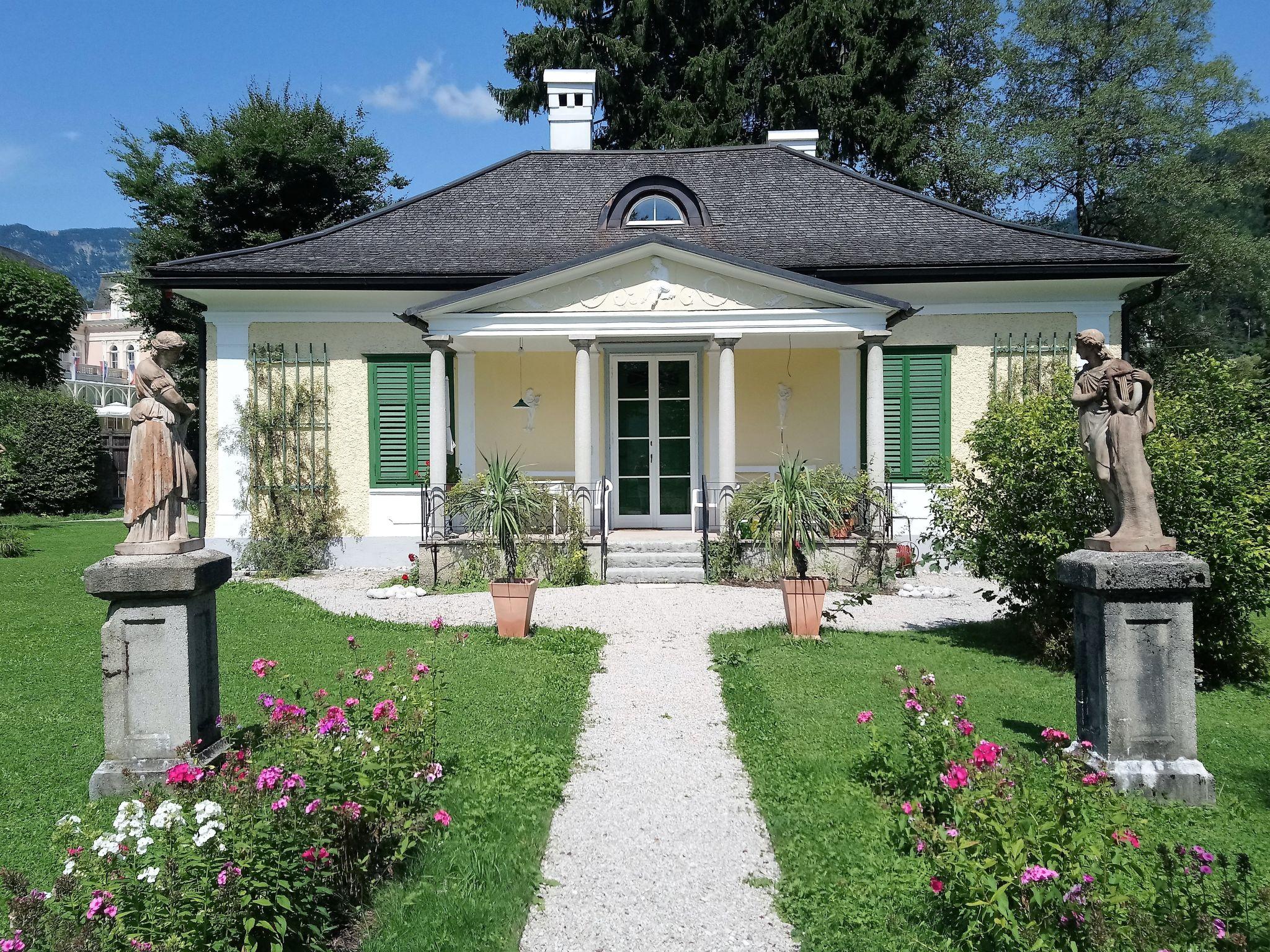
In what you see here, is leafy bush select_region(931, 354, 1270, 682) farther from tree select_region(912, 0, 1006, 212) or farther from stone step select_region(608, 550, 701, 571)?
tree select_region(912, 0, 1006, 212)

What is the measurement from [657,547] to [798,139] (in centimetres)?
1077

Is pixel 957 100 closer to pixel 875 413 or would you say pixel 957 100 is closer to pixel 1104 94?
pixel 1104 94

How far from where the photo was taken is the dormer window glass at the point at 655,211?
14.0 meters

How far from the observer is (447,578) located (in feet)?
36.2

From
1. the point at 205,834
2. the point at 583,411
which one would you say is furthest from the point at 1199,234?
the point at 205,834

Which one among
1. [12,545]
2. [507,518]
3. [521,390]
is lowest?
[12,545]

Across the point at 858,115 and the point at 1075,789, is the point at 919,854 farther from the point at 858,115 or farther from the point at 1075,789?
the point at 858,115

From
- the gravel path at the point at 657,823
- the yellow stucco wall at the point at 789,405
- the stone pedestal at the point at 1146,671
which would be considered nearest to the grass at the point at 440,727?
the gravel path at the point at 657,823

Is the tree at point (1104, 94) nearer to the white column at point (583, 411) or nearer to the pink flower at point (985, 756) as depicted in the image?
the white column at point (583, 411)

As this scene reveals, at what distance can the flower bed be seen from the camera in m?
2.49

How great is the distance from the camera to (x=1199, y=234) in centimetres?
1992

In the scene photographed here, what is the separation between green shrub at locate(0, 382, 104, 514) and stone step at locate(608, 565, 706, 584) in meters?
16.9

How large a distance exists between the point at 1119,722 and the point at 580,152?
14.7 m

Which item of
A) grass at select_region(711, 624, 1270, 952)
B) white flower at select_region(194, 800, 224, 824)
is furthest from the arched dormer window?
white flower at select_region(194, 800, 224, 824)
